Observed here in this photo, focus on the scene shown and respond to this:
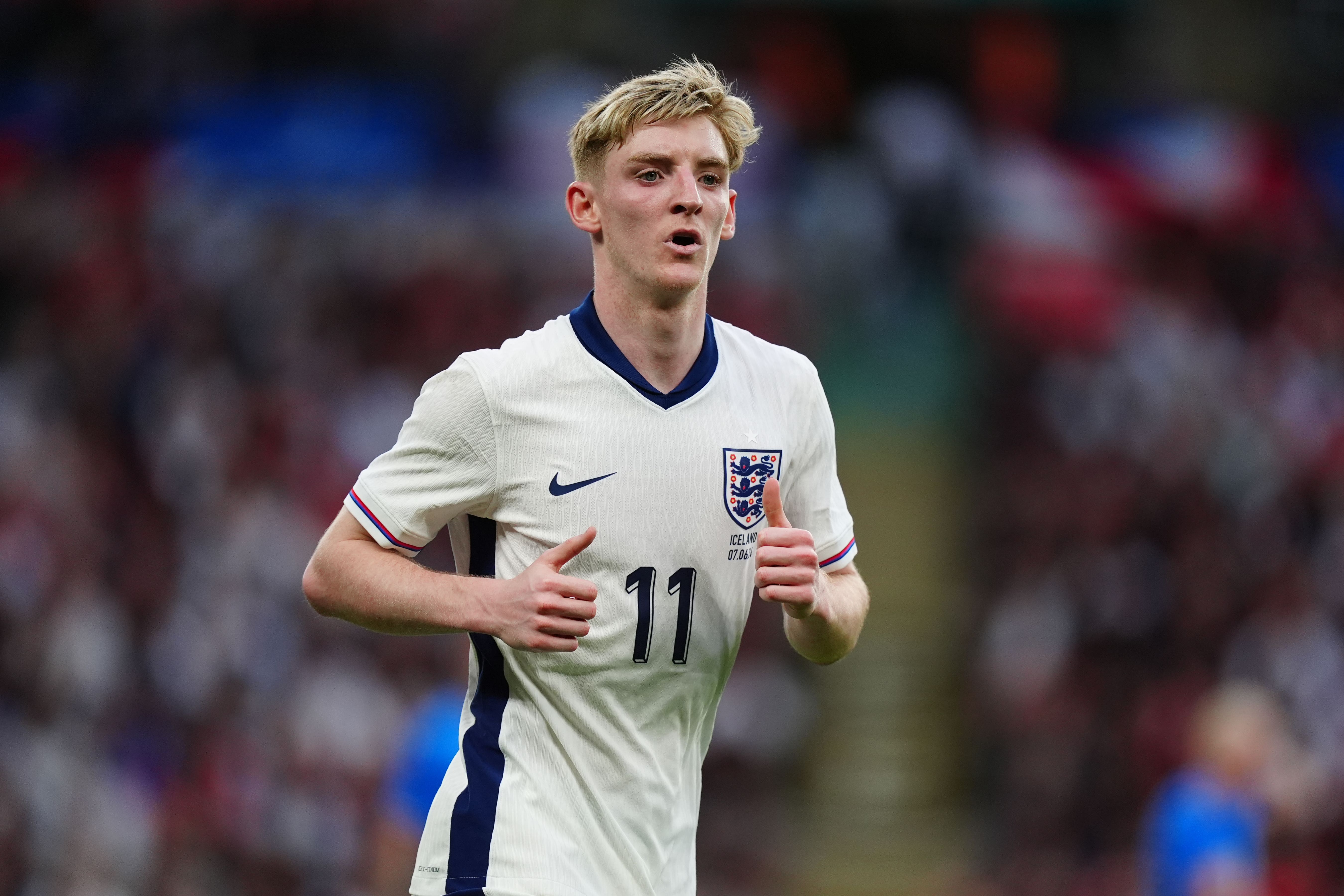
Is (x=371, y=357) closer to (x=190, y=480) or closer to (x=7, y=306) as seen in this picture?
(x=190, y=480)

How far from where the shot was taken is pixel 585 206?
3812 millimetres

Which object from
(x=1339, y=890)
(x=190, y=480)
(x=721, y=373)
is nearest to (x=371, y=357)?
(x=190, y=480)

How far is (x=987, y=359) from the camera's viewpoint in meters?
14.3

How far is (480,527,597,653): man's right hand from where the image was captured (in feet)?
11.0

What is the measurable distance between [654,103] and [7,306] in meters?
11.9

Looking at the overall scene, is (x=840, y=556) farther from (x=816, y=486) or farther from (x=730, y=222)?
(x=730, y=222)

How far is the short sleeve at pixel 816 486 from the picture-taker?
13.0ft

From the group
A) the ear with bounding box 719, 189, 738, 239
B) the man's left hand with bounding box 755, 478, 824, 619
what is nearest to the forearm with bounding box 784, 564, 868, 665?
the man's left hand with bounding box 755, 478, 824, 619

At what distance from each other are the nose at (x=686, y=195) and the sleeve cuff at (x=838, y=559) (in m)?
0.82

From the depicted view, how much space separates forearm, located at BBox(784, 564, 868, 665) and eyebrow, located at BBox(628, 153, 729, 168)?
87 centimetres

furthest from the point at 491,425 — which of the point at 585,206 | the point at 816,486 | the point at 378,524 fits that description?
the point at 816,486

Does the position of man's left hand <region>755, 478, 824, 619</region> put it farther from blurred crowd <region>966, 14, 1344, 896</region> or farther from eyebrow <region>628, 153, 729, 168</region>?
blurred crowd <region>966, 14, 1344, 896</region>

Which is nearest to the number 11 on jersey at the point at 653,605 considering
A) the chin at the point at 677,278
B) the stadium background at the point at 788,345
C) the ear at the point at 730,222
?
the chin at the point at 677,278

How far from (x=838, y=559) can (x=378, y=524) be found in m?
1.02
